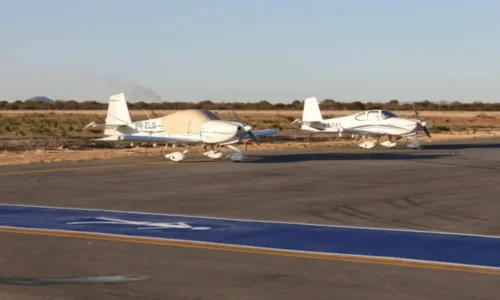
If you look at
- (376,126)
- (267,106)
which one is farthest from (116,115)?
(267,106)

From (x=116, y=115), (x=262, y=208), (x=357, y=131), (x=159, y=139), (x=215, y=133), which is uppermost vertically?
(x=116, y=115)

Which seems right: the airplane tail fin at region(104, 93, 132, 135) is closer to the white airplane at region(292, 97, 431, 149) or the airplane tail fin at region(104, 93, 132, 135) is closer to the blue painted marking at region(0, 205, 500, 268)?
the white airplane at region(292, 97, 431, 149)

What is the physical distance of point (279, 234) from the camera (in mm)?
14391

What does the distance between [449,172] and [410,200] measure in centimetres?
880

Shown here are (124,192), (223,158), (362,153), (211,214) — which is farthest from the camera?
(362,153)

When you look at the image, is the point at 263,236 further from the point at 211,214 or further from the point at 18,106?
the point at 18,106

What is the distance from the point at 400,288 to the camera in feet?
32.2

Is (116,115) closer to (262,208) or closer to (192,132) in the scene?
(192,132)

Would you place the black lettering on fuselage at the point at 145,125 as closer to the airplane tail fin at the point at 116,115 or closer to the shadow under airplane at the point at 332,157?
the airplane tail fin at the point at 116,115

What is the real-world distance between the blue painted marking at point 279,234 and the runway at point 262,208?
853 mm

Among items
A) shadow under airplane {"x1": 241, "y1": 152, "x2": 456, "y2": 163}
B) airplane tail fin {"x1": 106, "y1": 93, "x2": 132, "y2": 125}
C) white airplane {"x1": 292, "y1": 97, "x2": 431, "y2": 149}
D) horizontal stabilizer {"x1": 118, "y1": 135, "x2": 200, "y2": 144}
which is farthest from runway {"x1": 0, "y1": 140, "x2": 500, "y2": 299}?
white airplane {"x1": 292, "y1": 97, "x2": 431, "y2": 149}

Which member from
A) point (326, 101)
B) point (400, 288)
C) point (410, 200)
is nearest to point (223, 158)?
point (410, 200)

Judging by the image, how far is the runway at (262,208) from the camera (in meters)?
9.84

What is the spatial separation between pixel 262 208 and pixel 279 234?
3.95 m
